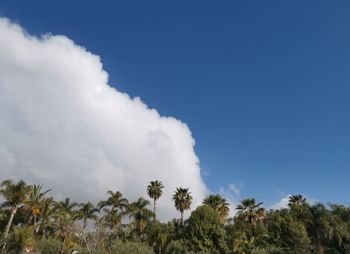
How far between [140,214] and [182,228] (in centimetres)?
1284

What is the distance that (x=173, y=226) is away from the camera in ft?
248

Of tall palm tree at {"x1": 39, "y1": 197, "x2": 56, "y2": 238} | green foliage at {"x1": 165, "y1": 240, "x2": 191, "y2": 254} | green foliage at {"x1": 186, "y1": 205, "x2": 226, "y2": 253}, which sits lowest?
green foliage at {"x1": 165, "y1": 240, "x2": 191, "y2": 254}

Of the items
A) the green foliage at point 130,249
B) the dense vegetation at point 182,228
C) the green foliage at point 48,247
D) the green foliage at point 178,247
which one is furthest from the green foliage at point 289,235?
the green foliage at point 48,247

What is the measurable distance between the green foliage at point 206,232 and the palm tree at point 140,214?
19.4 metres

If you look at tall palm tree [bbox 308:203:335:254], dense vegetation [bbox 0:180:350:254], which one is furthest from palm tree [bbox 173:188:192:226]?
tall palm tree [bbox 308:203:335:254]

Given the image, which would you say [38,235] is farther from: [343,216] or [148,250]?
[343,216]

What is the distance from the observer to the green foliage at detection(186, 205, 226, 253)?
5827 centimetres

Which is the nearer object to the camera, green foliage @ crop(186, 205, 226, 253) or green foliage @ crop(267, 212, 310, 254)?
green foliage @ crop(186, 205, 226, 253)

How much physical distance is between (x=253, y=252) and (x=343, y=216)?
83.7 ft

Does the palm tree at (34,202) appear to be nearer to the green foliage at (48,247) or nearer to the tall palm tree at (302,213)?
the green foliage at (48,247)

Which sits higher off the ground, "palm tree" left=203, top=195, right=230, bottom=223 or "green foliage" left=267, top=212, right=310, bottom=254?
"palm tree" left=203, top=195, right=230, bottom=223

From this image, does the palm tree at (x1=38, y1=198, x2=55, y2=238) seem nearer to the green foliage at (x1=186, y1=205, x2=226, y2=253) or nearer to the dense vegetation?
the dense vegetation

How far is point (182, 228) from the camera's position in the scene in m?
68.2

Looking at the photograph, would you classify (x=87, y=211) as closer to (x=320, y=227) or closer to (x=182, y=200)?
(x=182, y=200)
